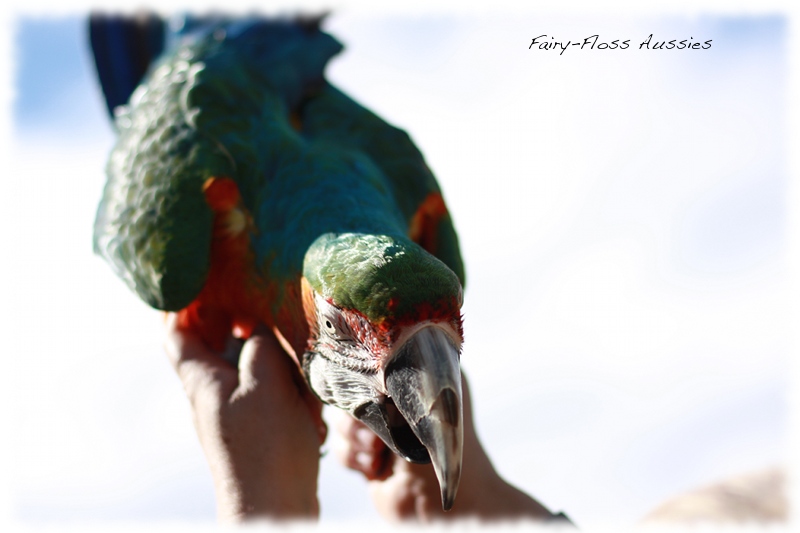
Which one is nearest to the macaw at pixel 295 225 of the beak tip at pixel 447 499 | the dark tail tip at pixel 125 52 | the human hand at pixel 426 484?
the beak tip at pixel 447 499

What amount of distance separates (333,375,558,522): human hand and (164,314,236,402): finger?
0.68 meters

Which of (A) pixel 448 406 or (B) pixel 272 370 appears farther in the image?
(B) pixel 272 370

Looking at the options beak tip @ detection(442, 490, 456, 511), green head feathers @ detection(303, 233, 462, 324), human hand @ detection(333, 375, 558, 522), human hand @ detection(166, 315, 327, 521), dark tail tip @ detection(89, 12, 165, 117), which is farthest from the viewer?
dark tail tip @ detection(89, 12, 165, 117)

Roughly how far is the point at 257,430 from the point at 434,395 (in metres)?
1.02

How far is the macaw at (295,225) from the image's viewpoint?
2.30m

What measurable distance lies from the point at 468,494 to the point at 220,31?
2837 millimetres

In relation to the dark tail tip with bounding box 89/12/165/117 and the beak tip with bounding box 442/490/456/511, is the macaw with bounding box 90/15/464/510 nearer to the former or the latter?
the beak tip with bounding box 442/490/456/511

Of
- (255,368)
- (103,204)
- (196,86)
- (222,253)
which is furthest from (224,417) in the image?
(196,86)

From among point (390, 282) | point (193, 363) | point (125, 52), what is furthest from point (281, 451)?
point (125, 52)

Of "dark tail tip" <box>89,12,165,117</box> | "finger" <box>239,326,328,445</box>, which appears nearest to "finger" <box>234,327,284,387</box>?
"finger" <box>239,326,328,445</box>

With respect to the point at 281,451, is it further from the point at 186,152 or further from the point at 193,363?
the point at 186,152

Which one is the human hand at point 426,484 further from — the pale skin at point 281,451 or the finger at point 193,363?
the finger at point 193,363

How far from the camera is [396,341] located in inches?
90.5

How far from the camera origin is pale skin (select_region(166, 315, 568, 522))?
280 centimetres
